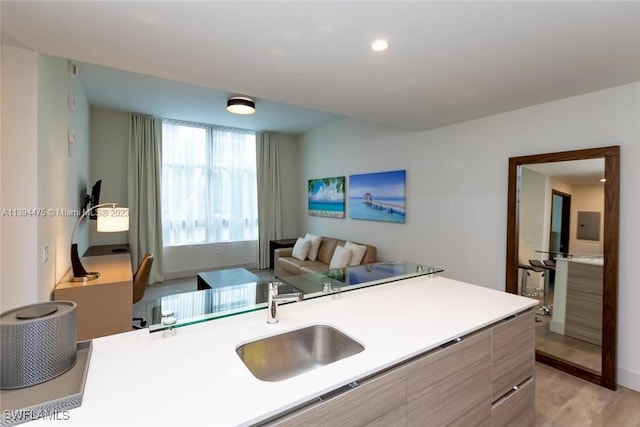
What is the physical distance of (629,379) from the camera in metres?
2.29

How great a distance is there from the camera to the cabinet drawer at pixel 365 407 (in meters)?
0.89

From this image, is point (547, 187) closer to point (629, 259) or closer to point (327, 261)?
point (629, 259)

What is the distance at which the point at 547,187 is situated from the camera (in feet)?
9.07

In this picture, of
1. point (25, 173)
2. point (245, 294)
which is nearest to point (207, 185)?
point (25, 173)

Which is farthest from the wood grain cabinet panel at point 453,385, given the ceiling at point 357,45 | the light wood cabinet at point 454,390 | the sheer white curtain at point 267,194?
the sheer white curtain at point 267,194

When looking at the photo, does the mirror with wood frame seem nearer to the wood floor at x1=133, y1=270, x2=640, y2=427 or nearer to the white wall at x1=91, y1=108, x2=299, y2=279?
the wood floor at x1=133, y1=270, x2=640, y2=427

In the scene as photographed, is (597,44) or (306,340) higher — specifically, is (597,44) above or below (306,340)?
above

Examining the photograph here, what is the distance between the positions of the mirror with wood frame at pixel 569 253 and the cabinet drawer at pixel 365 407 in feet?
7.68

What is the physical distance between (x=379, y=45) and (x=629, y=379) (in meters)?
3.11

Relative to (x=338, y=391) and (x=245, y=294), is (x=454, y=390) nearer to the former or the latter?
(x=338, y=391)

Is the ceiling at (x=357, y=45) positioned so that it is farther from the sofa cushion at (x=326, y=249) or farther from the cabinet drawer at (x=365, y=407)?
the sofa cushion at (x=326, y=249)

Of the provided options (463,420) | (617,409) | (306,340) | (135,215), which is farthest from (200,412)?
(135,215)

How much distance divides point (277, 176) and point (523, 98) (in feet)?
15.3

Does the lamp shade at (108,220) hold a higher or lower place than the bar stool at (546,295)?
higher
